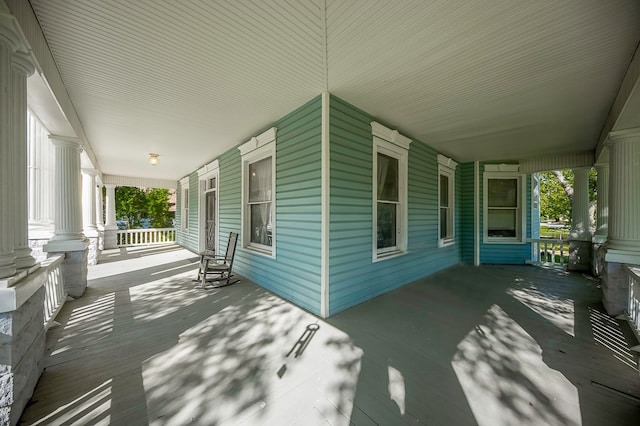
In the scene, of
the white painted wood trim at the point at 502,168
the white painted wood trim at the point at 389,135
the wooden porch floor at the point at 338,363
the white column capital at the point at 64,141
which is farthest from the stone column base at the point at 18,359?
the white painted wood trim at the point at 502,168

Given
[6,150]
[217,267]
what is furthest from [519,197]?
[6,150]

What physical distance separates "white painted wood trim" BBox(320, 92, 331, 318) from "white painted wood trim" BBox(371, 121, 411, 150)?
0.94 metres

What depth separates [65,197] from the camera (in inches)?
146

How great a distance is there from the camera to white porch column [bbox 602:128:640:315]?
302 cm

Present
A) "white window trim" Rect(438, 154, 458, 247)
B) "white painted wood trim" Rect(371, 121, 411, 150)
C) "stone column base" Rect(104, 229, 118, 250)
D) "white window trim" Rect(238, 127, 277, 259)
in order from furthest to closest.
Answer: "stone column base" Rect(104, 229, 118, 250) < "white window trim" Rect(438, 154, 458, 247) < "white window trim" Rect(238, 127, 277, 259) < "white painted wood trim" Rect(371, 121, 411, 150)

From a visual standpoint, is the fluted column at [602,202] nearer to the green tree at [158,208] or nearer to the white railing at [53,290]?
the white railing at [53,290]

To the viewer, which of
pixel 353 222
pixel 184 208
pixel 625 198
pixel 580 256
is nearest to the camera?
pixel 625 198

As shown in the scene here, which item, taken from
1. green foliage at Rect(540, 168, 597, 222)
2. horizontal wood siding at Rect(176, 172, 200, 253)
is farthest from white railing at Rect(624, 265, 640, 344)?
green foliage at Rect(540, 168, 597, 222)

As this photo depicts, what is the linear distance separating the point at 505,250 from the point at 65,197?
9066 mm

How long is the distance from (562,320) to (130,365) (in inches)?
179

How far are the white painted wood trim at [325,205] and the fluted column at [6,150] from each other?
96.1 inches

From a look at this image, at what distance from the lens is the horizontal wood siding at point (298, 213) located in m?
3.07

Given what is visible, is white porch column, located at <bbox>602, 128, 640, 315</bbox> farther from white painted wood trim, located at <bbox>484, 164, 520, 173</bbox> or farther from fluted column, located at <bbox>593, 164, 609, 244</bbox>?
white painted wood trim, located at <bbox>484, 164, 520, 173</bbox>

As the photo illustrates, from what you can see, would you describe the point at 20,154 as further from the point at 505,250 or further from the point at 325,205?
the point at 505,250
